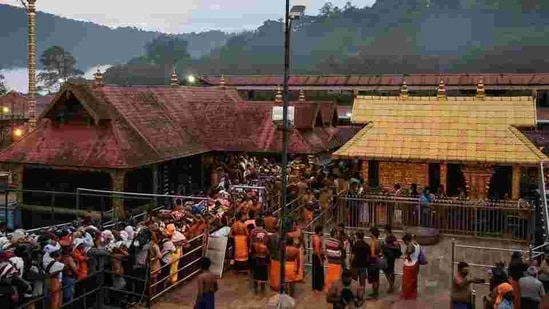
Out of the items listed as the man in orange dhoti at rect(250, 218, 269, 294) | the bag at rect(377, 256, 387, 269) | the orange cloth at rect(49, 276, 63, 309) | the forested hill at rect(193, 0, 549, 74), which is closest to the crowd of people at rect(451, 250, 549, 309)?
the bag at rect(377, 256, 387, 269)

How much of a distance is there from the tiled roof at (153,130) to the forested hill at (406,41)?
73.1 meters

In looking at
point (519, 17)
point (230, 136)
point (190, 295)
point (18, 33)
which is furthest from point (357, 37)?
point (190, 295)

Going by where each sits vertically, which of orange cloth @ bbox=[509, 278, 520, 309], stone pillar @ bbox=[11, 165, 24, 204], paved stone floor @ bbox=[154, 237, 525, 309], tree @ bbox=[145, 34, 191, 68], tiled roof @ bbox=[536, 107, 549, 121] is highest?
tree @ bbox=[145, 34, 191, 68]

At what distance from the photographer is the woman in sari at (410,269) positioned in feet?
40.5

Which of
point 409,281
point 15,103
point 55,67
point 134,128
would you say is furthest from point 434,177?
point 55,67

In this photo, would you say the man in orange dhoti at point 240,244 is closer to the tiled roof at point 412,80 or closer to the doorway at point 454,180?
the doorway at point 454,180

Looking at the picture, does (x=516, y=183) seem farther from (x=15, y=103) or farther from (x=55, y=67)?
(x=55, y=67)

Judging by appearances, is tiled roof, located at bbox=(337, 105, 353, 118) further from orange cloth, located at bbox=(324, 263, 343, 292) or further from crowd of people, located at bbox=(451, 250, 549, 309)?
crowd of people, located at bbox=(451, 250, 549, 309)

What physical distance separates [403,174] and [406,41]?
114m

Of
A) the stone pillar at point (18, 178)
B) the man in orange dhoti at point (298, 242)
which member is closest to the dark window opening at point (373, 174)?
the man in orange dhoti at point (298, 242)

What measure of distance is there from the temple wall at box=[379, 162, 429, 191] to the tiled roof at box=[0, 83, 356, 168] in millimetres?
4027

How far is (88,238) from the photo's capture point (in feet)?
37.6

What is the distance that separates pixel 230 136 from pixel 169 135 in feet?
9.80

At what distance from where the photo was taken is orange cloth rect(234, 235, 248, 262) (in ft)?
44.0
